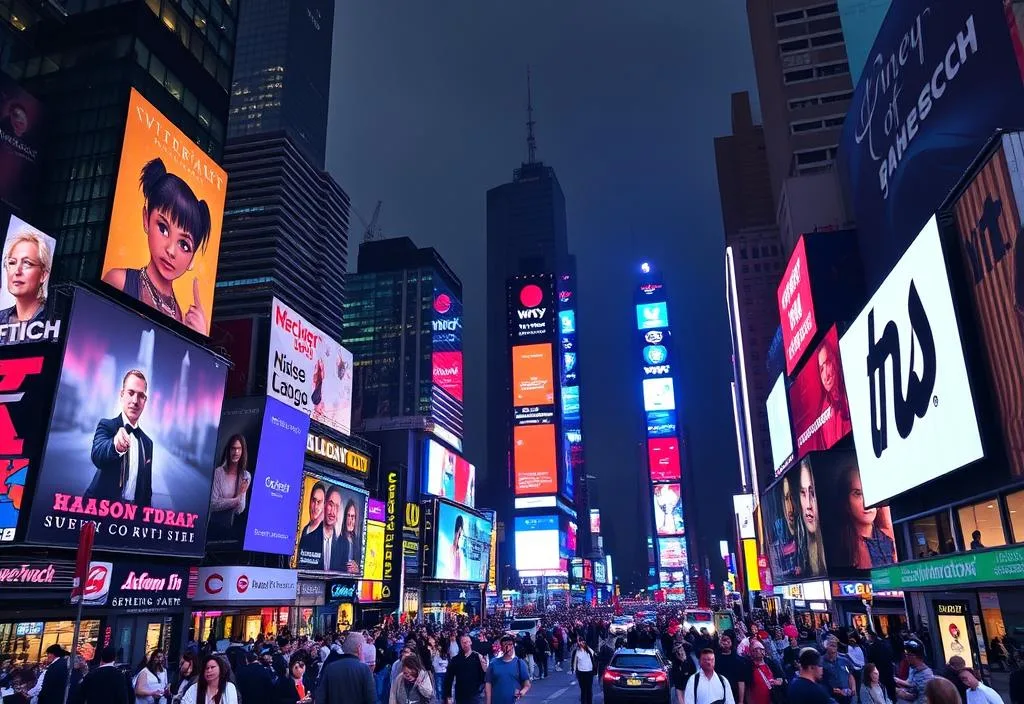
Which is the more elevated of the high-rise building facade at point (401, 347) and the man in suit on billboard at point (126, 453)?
the high-rise building facade at point (401, 347)

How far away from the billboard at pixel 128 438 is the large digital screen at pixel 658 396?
112 m

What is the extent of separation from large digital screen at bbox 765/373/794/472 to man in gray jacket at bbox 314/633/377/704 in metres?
44.1

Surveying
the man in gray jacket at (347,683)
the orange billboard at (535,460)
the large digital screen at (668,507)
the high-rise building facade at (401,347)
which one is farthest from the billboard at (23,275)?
the high-rise building facade at (401,347)

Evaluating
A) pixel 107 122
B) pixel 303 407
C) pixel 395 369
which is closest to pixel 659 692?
pixel 303 407

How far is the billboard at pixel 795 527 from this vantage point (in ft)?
117

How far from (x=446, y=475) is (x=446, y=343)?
105m

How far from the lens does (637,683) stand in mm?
16328

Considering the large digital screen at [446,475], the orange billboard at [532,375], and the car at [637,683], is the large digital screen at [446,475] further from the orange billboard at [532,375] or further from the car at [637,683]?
the car at [637,683]

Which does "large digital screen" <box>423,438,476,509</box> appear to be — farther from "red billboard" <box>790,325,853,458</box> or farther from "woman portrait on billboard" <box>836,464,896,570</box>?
"woman portrait on billboard" <box>836,464,896,570</box>

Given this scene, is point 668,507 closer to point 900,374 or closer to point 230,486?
point 230,486

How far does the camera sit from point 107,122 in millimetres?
47594

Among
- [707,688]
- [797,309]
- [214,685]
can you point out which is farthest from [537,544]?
[214,685]

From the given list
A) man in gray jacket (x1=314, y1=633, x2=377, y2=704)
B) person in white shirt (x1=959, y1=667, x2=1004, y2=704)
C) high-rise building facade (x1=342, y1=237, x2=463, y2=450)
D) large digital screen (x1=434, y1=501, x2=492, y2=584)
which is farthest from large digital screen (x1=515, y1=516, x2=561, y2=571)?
man in gray jacket (x1=314, y1=633, x2=377, y2=704)

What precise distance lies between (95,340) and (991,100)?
99.3 ft
